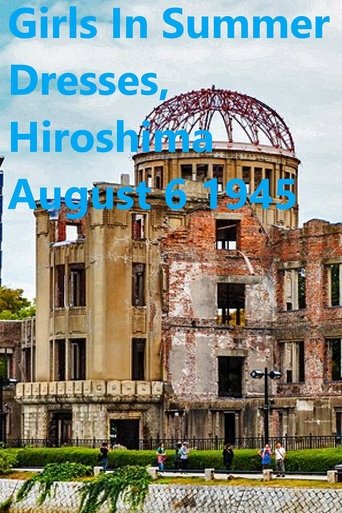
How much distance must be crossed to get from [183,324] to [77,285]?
17.9ft

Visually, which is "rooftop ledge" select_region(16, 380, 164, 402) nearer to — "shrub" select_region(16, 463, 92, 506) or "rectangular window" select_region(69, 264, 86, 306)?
"rectangular window" select_region(69, 264, 86, 306)

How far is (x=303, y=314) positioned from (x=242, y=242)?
4.58 m

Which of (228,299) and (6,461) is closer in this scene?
(6,461)

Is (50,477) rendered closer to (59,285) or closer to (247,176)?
(59,285)

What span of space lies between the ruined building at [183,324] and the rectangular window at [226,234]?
3.1 inches

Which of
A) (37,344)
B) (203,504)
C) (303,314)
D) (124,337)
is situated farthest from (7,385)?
(203,504)

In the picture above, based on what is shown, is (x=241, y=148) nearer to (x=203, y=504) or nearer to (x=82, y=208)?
(x=82, y=208)

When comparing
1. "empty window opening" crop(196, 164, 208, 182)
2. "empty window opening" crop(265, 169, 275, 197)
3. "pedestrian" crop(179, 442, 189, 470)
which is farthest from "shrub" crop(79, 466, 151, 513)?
"empty window opening" crop(265, 169, 275, 197)

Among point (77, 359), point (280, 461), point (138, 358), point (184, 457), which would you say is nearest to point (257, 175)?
point (138, 358)

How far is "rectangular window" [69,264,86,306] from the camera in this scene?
229ft

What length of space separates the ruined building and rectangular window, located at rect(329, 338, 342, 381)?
0.26ft

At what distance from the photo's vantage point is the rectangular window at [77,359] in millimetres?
68912

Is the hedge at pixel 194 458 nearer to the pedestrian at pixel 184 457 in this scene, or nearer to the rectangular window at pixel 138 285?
the pedestrian at pixel 184 457

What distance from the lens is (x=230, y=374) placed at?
70938mm
